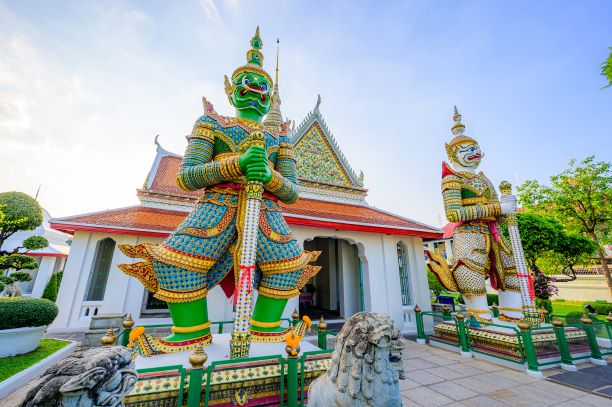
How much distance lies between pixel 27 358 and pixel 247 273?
176 inches

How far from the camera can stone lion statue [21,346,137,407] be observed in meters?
1.01

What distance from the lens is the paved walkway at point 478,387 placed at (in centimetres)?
299

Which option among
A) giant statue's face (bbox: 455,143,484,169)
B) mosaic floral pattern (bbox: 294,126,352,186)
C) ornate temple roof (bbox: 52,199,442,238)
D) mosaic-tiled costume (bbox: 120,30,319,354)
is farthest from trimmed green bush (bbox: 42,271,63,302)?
giant statue's face (bbox: 455,143,484,169)

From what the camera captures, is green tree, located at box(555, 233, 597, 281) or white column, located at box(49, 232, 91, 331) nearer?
white column, located at box(49, 232, 91, 331)

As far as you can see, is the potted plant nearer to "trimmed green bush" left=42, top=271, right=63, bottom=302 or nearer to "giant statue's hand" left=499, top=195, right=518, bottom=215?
"trimmed green bush" left=42, top=271, right=63, bottom=302

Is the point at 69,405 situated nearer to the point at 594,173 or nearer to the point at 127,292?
the point at 127,292

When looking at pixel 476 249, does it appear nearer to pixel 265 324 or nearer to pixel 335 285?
pixel 265 324

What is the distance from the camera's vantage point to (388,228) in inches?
277

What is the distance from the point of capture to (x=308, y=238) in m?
6.79

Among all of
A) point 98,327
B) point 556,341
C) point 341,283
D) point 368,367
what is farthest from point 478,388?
point 98,327

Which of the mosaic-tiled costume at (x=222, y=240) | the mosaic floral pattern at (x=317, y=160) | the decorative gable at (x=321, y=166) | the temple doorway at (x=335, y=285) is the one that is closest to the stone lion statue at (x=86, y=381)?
the mosaic-tiled costume at (x=222, y=240)

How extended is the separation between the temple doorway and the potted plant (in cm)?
615

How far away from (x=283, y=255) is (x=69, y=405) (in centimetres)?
215

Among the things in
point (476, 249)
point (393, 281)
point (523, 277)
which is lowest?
point (393, 281)
